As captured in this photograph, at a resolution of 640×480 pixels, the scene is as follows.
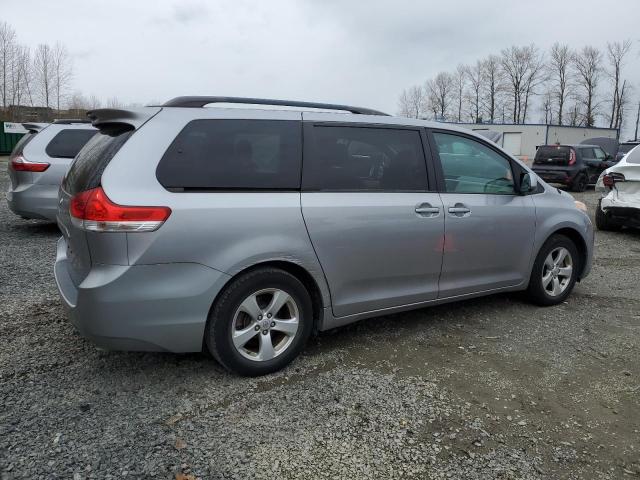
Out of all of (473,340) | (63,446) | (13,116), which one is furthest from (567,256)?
(13,116)

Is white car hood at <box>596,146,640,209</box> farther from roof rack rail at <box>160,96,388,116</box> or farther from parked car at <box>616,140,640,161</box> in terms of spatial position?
parked car at <box>616,140,640,161</box>

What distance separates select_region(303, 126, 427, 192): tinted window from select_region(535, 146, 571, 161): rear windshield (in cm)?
1588

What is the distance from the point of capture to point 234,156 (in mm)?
3273

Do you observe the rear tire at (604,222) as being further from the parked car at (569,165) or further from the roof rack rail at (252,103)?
Answer: the parked car at (569,165)

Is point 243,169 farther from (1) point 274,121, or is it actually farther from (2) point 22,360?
(2) point 22,360

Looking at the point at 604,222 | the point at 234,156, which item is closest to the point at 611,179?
the point at 604,222

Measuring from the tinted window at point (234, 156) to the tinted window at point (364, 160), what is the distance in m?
0.15

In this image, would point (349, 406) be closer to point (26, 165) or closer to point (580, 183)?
point (26, 165)

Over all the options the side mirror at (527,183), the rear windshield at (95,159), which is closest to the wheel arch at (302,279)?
the rear windshield at (95,159)

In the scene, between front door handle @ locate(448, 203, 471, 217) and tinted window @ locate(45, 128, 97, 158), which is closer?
front door handle @ locate(448, 203, 471, 217)

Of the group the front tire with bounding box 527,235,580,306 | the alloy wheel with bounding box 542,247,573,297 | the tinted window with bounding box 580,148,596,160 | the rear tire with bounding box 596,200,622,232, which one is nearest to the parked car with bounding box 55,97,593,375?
the front tire with bounding box 527,235,580,306

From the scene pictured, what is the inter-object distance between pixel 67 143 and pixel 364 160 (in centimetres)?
589

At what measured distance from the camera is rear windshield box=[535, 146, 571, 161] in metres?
17.9

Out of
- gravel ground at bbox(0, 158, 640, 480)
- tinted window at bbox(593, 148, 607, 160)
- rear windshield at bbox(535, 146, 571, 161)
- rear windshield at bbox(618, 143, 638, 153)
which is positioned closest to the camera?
gravel ground at bbox(0, 158, 640, 480)
